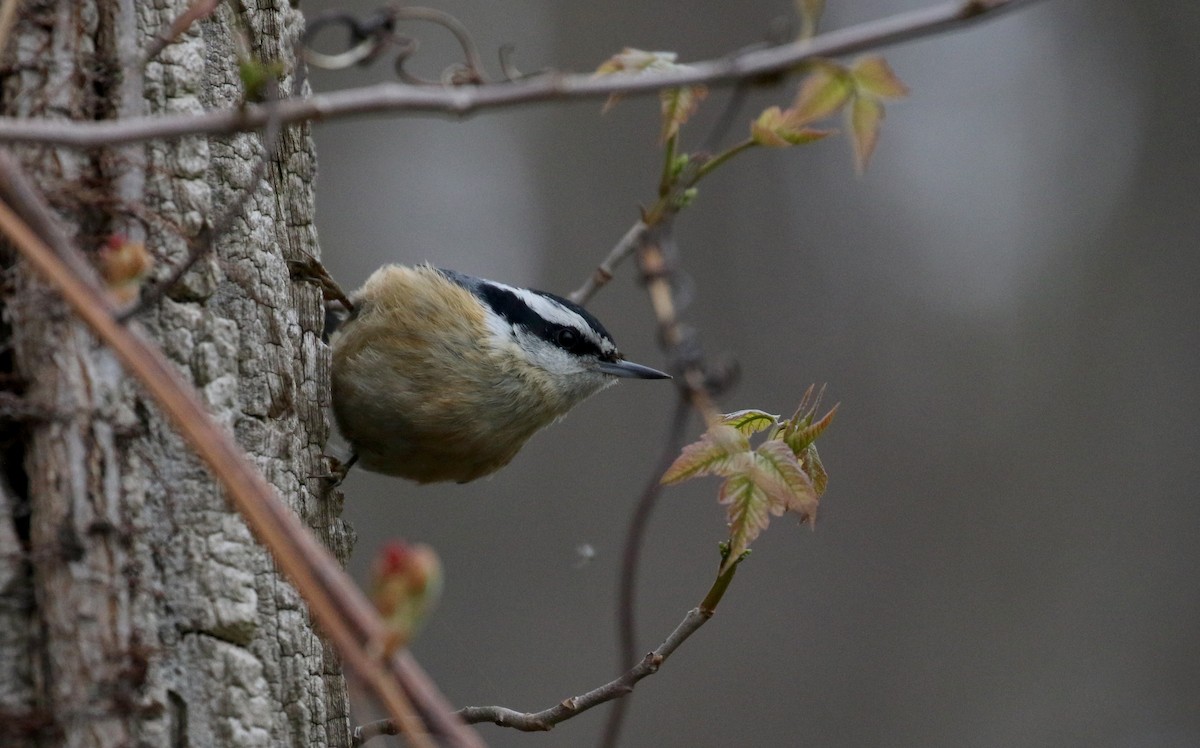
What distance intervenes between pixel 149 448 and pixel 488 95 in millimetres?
848

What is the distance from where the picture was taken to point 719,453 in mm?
1738

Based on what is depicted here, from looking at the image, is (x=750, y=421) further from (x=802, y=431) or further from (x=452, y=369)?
(x=452, y=369)

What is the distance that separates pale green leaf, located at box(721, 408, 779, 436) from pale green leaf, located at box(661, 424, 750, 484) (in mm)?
161

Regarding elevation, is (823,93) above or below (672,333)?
above

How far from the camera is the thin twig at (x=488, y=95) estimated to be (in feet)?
3.81

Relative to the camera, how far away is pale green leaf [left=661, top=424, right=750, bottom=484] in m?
1.71

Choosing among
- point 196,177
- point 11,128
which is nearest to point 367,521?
point 196,177

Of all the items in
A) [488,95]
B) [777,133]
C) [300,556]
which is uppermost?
[777,133]

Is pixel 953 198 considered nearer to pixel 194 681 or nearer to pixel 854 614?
pixel 854 614

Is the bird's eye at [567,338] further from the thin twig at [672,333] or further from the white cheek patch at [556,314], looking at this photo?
the thin twig at [672,333]

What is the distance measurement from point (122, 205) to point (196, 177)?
232 millimetres

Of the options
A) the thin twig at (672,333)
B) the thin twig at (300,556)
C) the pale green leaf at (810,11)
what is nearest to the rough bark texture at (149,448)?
the thin twig at (300,556)

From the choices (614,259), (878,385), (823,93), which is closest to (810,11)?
(823,93)

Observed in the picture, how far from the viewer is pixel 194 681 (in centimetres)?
177
